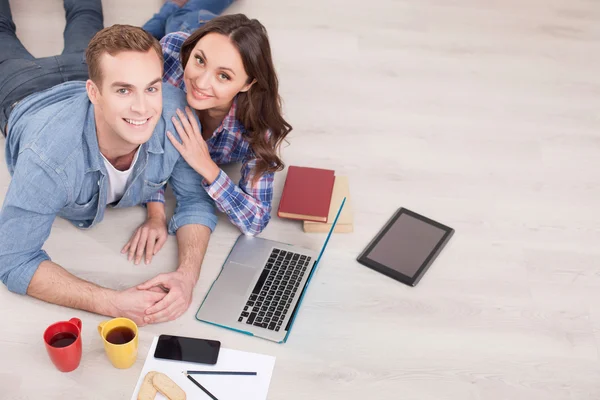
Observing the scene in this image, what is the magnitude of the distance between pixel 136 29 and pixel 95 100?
8.3 inches

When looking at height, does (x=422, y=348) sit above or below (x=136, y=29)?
below

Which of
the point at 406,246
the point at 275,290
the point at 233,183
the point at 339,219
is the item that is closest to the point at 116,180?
the point at 233,183

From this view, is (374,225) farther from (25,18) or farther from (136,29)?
(25,18)

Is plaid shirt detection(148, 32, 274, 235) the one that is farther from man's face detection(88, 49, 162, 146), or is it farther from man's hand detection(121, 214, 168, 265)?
man's face detection(88, 49, 162, 146)

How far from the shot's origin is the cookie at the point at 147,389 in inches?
68.7

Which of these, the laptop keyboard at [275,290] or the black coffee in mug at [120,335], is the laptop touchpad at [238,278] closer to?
the laptop keyboard at [275,290]

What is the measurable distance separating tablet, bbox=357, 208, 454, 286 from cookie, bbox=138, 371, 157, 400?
77 centimetres

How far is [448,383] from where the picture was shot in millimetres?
1906

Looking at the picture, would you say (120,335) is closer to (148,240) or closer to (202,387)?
(202,387)

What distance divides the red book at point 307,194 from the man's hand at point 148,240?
391 mm

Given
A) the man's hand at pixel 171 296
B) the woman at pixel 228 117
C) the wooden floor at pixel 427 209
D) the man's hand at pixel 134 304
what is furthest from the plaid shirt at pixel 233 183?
the man's hand at pixel 134 304

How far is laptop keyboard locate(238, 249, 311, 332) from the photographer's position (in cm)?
200

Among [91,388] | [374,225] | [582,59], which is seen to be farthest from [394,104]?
[91,388]

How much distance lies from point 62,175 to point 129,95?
0.28 m
